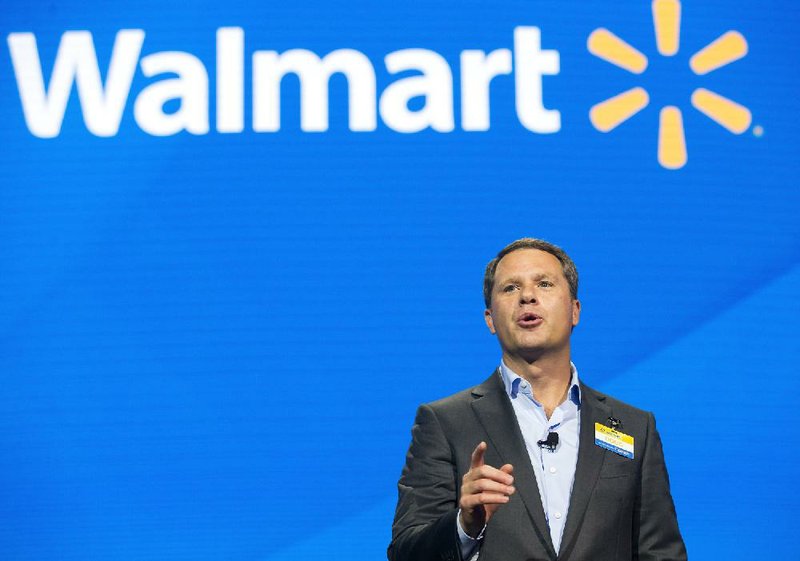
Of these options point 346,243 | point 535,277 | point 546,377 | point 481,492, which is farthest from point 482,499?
point 346,243

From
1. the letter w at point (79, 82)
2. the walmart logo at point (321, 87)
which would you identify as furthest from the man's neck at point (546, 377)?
the letter w at point (79, 82)

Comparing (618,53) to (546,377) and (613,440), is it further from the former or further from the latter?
(613,440)

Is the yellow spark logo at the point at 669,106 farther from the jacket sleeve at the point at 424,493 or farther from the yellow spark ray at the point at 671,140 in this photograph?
the jacket sleeve at the point at 424,493

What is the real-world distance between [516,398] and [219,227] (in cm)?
139

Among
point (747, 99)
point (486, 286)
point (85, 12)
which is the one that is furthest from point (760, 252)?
point (85, 12)

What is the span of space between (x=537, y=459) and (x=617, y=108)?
157 centimetres

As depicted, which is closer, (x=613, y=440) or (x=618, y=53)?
(x=613, y=440)

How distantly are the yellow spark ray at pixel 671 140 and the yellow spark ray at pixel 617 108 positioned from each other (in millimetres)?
78

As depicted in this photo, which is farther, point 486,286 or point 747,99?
point 747,99

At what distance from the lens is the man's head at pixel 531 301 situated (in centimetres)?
201

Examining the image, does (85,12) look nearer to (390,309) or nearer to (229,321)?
(229,321)

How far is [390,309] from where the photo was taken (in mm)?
3086

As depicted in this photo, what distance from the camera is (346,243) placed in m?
3.12

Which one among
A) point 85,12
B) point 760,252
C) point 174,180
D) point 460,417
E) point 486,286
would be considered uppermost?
point 85,12
